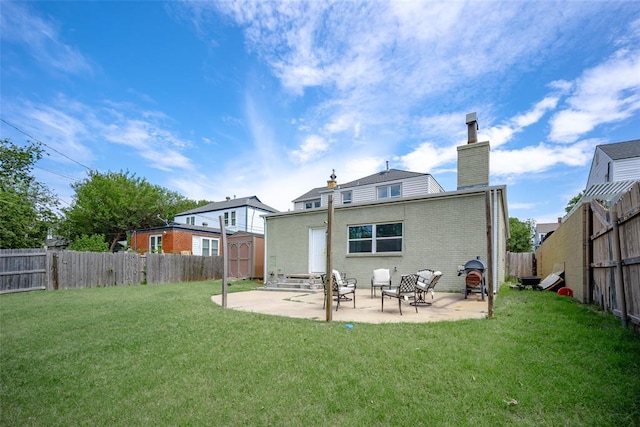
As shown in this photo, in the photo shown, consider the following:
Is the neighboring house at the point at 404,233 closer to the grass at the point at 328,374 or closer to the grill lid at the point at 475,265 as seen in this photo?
the grill lid at the point at 475,265

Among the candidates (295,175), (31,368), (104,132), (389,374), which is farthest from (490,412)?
(295,175)

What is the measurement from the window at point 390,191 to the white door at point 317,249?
9752 millimetres

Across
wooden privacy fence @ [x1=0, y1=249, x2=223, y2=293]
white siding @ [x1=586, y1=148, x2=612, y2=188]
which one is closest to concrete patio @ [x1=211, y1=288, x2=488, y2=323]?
wooden privacy fence @ [x1=0, y1=249, x2=223, y2=293]

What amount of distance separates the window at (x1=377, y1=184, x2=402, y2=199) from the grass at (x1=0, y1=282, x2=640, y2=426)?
1690 cm

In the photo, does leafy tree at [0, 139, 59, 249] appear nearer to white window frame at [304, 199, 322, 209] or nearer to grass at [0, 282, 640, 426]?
grass at [0, 282, 640, 426]

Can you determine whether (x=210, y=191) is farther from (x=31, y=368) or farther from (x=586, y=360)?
(x=586, y=360)

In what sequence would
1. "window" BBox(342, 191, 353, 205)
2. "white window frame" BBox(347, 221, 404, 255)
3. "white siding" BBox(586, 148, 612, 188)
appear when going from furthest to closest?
"window" BBox(342, 191, 353, 205)
"white siding" BBox(586, 148, 612, 188)
"white window frame" BBox(347, 221, 404, 255)

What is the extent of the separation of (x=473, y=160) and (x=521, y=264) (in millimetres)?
11783

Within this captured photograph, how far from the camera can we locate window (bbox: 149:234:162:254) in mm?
24639

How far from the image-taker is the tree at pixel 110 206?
29.8 meters

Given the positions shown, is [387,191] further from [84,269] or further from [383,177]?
[84,269]

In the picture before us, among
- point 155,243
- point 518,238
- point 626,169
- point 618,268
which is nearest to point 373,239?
point 618,268

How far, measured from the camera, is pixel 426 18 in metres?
9.03

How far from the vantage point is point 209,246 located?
25859mm
